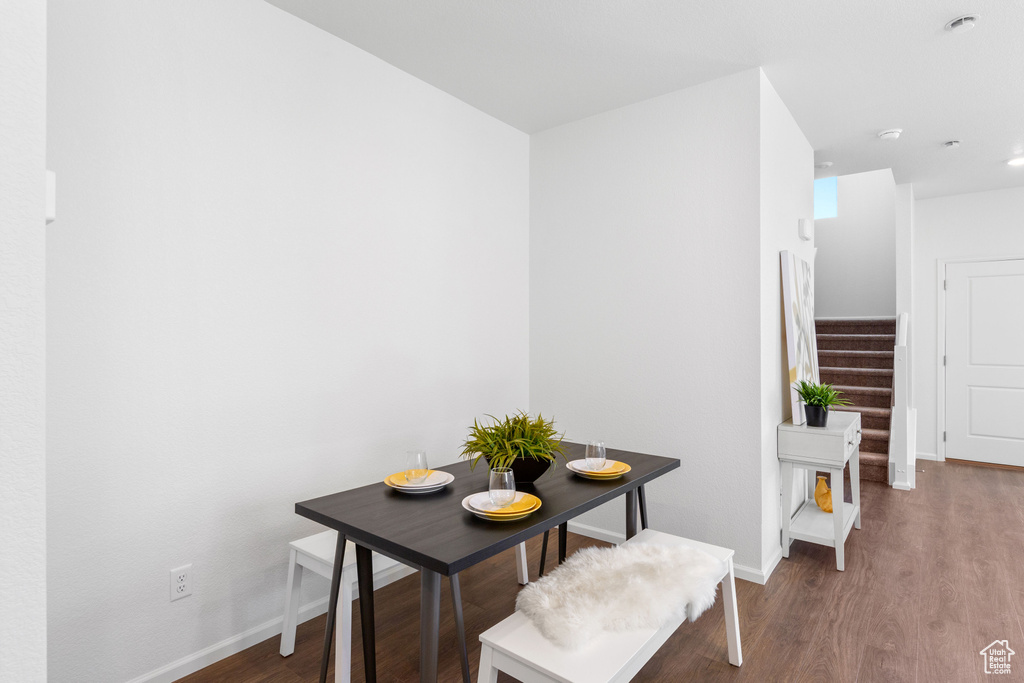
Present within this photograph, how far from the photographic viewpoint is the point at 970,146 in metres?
3.83

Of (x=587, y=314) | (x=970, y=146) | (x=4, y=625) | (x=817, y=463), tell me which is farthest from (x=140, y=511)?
(x=970, y=146)

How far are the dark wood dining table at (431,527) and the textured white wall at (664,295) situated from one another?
94cm

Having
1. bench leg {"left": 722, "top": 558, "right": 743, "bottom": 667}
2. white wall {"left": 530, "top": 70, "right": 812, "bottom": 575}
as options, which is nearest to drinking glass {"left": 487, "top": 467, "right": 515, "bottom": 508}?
bench leg {"left": 722, "top": 558, "right": 743, "bottom": 667}

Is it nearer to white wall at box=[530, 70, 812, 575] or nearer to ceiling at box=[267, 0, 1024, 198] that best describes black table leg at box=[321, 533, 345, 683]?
white wall at box=[530, 70, 812, 575]

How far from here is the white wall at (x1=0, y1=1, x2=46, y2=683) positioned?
90 centimetres

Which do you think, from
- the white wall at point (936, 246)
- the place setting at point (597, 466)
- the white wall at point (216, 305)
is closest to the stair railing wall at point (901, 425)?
the white wall at point (936, 246)

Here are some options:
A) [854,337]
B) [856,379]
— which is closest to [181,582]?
[856,379]

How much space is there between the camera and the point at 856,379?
509 centimetres

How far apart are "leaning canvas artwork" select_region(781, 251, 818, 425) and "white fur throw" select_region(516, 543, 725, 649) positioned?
5.32 feet

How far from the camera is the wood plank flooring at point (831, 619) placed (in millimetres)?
2023

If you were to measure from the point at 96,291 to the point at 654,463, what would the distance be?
2.13 metres

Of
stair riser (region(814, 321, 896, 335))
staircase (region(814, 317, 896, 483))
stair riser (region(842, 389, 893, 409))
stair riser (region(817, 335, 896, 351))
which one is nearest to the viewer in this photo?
staircase (region(814, 317, 896, 483))

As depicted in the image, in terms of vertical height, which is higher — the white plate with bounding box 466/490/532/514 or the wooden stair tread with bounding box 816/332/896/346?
the wooden stair tread with bounding box 816/332/896/346

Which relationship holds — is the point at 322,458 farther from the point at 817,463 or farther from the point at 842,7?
the point at 842,7
